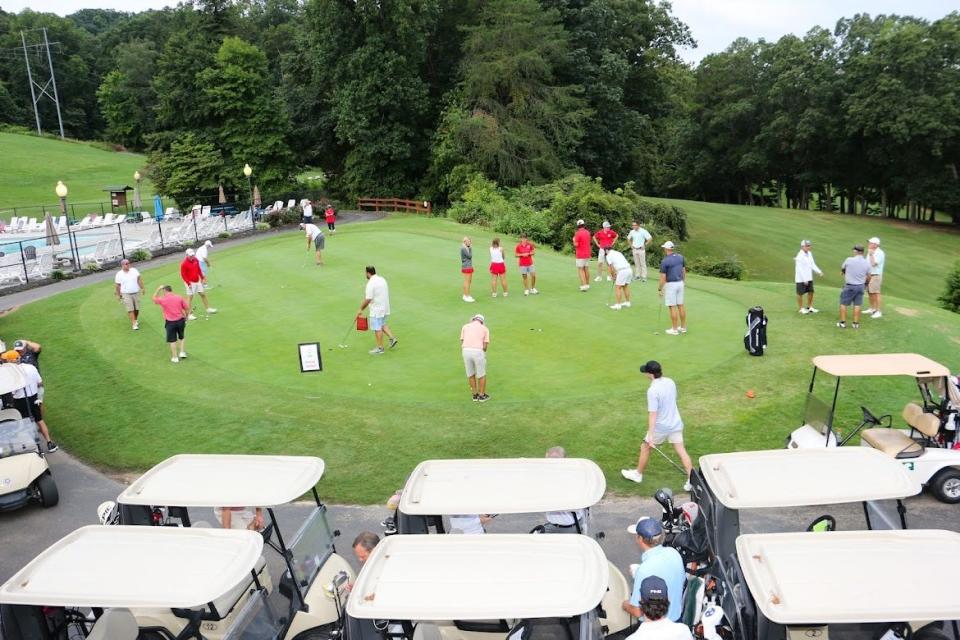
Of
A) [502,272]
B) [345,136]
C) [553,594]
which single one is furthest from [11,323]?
[345,136]

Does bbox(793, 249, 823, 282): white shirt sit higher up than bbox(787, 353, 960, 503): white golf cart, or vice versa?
bbox(793, 249, 823, 282): white shirt

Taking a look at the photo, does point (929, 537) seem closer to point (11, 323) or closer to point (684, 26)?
point (11, 323)

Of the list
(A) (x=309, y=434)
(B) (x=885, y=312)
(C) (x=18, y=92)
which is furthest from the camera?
(C) (x=18, y=92)

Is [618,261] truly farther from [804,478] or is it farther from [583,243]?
[804,478]

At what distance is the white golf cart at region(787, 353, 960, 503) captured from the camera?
10195mm

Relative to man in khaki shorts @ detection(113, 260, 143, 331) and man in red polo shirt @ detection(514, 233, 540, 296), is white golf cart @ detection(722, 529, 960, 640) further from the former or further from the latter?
Answer: man in khaki shorts @ detection(113, 260, 143, 331)

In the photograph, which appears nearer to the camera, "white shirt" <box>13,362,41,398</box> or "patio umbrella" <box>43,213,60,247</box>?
"white shirt" <box>13,362,41,398</box>

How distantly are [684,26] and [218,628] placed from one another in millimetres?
71238

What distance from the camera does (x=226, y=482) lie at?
753 cm

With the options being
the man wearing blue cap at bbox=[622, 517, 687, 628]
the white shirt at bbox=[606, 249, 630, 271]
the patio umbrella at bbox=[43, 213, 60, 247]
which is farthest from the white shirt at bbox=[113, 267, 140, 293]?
the patio umbrella at bbox=[43, 213, 60, 247]

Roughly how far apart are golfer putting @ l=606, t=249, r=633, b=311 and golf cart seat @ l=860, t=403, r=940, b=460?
8269 mm

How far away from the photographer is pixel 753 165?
218 feet

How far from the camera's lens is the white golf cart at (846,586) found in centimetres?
534

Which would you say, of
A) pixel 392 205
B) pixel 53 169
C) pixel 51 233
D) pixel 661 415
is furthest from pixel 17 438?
pixel 53 169
